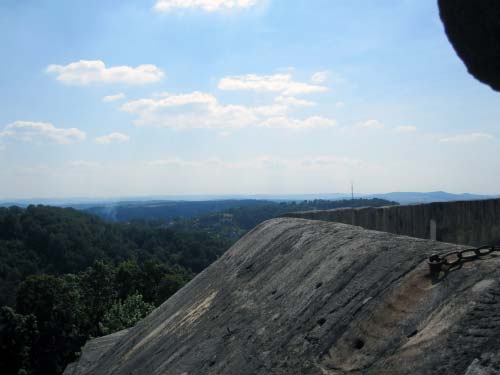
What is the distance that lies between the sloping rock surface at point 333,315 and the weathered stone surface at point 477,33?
3.36 ft

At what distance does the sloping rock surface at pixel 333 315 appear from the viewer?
2104 millimetres

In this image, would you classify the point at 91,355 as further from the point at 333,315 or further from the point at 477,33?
the point at 477,33

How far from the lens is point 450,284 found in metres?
2.40

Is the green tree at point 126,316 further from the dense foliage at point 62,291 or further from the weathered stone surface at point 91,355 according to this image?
the weathered stone surface at point 91,355

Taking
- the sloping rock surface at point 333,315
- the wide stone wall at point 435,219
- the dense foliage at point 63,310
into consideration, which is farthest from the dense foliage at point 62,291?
the sloping rock surface at point 333,315

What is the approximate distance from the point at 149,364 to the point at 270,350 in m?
1.67

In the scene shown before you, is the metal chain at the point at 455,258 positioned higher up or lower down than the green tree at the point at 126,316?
higher up

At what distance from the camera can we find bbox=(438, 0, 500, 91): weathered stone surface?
4.61 ft

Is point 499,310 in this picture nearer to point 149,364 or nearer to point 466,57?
point 466,57

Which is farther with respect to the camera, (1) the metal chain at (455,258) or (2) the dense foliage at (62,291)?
(2) the dense foliage at (62,291)

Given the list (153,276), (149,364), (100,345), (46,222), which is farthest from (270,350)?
(46,222)

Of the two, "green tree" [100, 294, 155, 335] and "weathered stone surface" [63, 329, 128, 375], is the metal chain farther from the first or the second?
"green tree" [100, 294, 155, 335]

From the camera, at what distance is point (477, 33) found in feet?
4.76

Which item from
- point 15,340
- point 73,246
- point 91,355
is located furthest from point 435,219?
point 73,246
